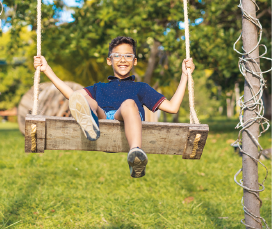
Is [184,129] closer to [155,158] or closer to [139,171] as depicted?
[139,171]

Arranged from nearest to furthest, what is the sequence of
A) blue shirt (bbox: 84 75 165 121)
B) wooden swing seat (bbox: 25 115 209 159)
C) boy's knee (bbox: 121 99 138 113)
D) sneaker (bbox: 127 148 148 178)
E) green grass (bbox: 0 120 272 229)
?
sneaker (bbox: 127 148 148 178)
wooden swing seat (bbox: 25 115 209 159)
boy's knee (bbox: 121 99 138 113)
blue shirt (bbox: 84 75 165 121)
green grass (bbox: 0 120 272 229)

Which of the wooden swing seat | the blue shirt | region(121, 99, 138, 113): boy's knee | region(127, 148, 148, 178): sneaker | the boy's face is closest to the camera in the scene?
region(127, 148, 148, 178): sneaker

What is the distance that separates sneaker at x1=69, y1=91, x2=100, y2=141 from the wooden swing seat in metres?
0.09

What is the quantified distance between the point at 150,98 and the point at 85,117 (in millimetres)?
853

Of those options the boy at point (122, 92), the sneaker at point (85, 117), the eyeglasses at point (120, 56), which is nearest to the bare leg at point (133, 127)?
the boy at point (122, 92)

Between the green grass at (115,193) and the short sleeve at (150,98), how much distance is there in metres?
1.56

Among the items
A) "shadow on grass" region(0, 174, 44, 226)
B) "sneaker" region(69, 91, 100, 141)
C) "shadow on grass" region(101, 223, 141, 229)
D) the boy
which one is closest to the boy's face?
the boy

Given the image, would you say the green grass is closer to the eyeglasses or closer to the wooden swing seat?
the wooden swing seat

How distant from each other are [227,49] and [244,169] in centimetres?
559

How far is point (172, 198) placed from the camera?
4527mm

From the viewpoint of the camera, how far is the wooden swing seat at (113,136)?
234 centimetres

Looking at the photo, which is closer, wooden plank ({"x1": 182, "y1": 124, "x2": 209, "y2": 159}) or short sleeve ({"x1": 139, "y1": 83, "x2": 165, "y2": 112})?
wooden plank ({"x1": 182, "y1": 124, "x2": 209, "y2": 159})

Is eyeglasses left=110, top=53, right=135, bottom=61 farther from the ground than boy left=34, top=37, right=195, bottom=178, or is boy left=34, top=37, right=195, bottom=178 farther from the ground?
eyeglasses left=110, top=53, right=135, bottom=61

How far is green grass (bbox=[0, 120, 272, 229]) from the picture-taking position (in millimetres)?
3807
